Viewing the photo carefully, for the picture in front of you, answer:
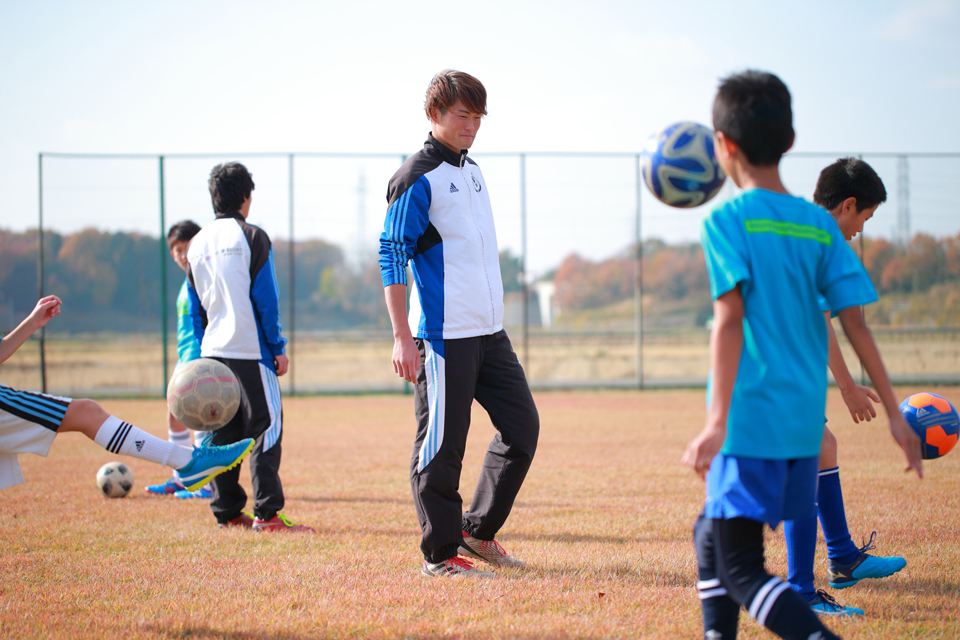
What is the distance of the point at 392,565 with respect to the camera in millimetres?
3355

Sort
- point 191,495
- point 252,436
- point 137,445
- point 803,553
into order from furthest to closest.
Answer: point 191,495 < point 252,436 < point 137,445 < point 803,553

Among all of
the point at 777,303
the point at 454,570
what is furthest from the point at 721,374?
the point at 454,570

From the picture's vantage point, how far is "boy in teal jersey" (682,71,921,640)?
6.10 ft

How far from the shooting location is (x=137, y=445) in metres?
3.14

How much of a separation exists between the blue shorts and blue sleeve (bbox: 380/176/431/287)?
167 cm

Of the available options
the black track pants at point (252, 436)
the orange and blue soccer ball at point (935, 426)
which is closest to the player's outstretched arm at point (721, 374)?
the orange and blue soccer ball at point (935, 426)

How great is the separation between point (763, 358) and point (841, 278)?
0.34m

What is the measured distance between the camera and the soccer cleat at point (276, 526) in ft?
13.6

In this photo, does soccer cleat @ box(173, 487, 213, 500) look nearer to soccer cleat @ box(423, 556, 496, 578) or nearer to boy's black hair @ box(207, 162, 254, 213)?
boy's black hair @ box(207, 162, 254, 213)

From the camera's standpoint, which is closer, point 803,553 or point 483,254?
point 803,553

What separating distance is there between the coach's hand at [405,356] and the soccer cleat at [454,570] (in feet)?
2.78

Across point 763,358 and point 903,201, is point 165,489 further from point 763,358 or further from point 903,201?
point 903,201

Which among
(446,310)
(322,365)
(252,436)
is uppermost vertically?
(446,310)

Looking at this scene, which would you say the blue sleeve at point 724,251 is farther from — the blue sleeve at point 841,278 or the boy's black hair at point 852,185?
the boy's black hair at point 852,185
